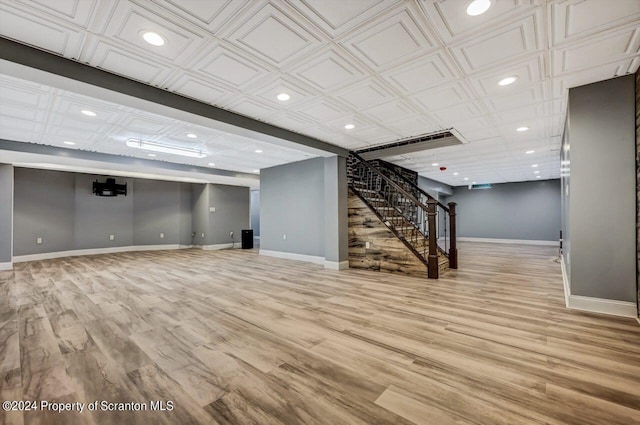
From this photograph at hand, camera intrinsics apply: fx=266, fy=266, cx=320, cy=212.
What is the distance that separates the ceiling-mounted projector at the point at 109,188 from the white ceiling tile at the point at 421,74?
9.56m

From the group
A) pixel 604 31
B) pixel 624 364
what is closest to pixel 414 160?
pixel 604 31

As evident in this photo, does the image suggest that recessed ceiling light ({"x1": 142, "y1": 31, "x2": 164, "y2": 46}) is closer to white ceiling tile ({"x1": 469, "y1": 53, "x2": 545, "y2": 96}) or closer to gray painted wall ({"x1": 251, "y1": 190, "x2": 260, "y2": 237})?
white ceiling tile ({"x1": 469, "y1": 53, "x2": 545, "y2": 96})

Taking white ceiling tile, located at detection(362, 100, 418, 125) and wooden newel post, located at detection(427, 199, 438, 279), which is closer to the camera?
white ceiling tile, located at detection(362, 100, 418, 125)

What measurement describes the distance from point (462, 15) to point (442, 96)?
4.71 feet

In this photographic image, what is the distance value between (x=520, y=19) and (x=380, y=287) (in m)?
3.61

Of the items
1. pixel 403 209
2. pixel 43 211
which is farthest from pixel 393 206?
pixel 43 211

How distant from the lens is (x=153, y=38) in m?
2.26

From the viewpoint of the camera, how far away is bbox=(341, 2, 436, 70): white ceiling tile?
6.86 feet

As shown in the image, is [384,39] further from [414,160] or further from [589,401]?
[414,160]

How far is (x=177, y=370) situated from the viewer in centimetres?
199

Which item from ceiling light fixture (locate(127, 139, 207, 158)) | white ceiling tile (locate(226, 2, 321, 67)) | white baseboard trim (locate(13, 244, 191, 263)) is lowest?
white baseboard trim (locate(13, 244, 191, 263))

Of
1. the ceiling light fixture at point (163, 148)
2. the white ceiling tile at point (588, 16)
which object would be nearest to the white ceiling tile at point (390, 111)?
the white ceiling tile at point (588, 16)

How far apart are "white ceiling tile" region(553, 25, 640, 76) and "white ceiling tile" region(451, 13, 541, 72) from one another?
1.26 feet

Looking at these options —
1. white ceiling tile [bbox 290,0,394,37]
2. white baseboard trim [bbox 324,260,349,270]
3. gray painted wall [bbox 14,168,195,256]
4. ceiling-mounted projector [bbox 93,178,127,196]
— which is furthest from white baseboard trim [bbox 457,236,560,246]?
ceiling-mounted projector [bbox 93,178,127,196]
